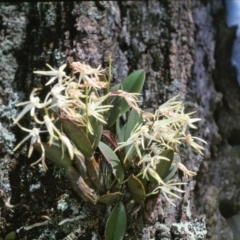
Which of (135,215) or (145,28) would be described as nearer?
(135,215)

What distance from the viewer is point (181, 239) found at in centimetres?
95

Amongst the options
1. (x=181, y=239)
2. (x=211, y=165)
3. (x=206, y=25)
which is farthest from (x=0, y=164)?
(x=206, y=25)

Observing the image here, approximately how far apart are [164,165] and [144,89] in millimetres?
287

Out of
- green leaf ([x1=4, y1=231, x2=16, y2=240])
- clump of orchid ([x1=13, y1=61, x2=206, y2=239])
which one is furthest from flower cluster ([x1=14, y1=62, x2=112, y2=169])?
green leaf ([x1=4, y1=231, x2=16, y2=240])

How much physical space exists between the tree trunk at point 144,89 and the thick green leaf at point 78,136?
0.14 meters

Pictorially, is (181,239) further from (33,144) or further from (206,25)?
(206,25)

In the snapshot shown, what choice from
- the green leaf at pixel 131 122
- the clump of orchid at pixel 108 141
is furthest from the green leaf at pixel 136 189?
the green leaf at pixel 131 122

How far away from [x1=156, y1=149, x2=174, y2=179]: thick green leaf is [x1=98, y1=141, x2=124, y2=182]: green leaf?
74mm

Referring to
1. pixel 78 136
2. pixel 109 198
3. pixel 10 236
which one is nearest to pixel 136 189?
pixel 109 198

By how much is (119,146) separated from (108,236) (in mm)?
179

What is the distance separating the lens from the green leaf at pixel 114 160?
88cm

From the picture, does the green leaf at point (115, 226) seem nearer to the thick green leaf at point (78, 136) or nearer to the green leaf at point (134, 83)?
the thick green leaf at point (78, 136)

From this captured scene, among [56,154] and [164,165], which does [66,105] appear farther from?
[164,165]

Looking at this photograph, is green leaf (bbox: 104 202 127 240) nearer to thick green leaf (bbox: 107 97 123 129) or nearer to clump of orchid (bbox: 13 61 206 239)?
clump of orchid (bbox: 13 61 206 239)
